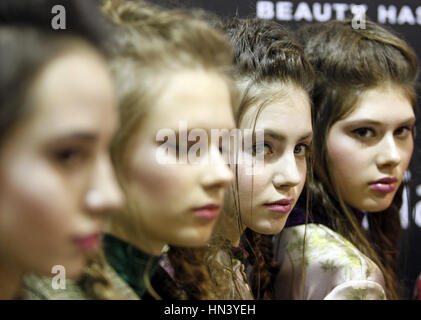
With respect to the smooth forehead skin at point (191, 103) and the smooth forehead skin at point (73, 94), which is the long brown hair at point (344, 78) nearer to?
the smooth forehead skin at point (191, 103)

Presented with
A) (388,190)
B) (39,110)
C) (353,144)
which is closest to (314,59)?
(353,144)

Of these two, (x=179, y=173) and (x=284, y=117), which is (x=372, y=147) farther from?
(x=179, y=173)

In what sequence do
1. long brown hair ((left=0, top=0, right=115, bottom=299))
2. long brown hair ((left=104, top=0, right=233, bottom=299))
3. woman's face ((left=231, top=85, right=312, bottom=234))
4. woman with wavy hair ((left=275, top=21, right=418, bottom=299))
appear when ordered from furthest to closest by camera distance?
woman with wavy hair ((left=275, top=21, right=418, bottom=299)) < woman's face ((left=231, top=85, right=312, bottom=234)) < long brown hair ((left=104, top=0, right=233, bottom=299)) < long brown hair ((left=0, top=0, right=115, bottom=299))

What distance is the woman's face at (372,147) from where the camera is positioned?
1179 mm

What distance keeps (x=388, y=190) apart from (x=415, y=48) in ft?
1.20

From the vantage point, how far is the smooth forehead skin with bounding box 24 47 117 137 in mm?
651

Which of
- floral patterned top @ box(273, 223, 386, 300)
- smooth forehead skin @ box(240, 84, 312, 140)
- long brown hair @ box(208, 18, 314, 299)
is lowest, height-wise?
floral patterned top @ box(273, 223, 386, 300)

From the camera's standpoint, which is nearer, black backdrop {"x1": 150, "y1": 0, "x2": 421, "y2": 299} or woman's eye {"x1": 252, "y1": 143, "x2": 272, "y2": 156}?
woman's eye {"x1": 252, "y1": 143, "x2": 272, "y2": 156}

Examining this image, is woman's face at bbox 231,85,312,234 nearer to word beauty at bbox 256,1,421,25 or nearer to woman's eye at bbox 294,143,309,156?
woman's eye at bbox 294,143,309,156

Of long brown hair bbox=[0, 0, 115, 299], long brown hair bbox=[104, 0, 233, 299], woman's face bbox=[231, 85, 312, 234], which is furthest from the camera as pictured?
woman's face bbox=[231, 85, 312, 234]

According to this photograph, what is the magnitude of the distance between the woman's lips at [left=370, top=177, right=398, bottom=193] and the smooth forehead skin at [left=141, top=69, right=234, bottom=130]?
1.62 feet

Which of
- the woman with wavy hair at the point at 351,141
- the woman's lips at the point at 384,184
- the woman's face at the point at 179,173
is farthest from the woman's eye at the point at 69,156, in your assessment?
the woman's lips at the point at 384,184

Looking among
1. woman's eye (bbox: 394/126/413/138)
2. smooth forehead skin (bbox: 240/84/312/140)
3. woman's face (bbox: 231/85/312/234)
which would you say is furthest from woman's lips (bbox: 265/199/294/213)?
woman's eye (bbox: 394/126/413/138)

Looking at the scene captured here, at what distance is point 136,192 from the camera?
793mm
